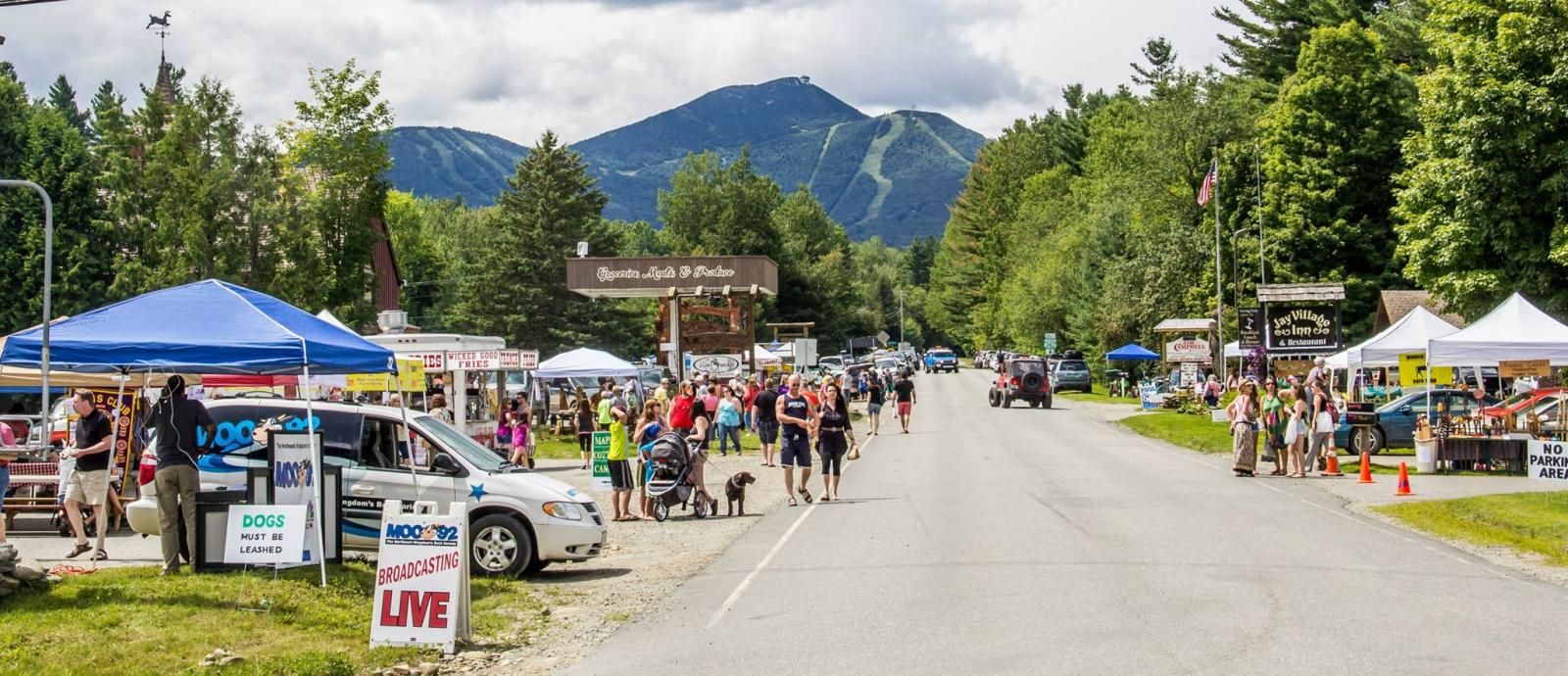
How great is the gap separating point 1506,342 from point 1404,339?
3.81 meters

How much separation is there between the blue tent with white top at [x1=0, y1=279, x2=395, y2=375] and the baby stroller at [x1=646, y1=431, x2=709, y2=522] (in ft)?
18.8

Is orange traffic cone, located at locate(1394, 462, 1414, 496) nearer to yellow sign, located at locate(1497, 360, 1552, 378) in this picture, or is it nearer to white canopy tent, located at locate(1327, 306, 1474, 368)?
white canopy tent, located at locate(1327, 306, 1474, 368)

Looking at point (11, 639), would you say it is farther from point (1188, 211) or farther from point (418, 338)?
point (1188, 211)

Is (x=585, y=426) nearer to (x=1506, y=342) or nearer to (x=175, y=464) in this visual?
(x=1506, y=342)

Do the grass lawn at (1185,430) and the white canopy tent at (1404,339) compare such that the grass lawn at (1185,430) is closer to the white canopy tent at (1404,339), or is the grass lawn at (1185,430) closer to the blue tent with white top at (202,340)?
the white canopy tent at (1404,339)

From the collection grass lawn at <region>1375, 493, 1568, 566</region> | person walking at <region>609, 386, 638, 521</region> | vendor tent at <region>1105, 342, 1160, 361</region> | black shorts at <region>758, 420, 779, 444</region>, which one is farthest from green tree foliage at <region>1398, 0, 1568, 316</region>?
vendor tent at <region>1105, 342, 1160, 361</region>

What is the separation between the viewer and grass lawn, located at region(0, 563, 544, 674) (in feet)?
29.7

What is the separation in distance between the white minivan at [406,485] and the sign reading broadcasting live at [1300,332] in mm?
36181

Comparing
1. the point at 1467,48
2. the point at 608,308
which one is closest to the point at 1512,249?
the point at 1467,48

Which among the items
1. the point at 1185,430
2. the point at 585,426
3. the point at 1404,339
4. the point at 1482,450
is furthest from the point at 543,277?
the point at 1482,450

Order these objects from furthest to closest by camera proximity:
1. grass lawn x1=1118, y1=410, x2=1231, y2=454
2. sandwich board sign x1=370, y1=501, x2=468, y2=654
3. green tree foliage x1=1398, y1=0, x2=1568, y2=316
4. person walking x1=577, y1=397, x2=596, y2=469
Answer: green tree foliage x1=1398, y1=0, x2=1568, y2=316 → grass lawn x1=1118, y1=410, x2=1231, y2=454 → person walking x1=577, y1=397, x2=596, y2=469 → sandwich board sign x1=370, y1=501, x2=468, y2=654

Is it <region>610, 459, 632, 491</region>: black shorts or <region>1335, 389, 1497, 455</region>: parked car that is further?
<region>1335, 389, 1497, 455</region>: parked car

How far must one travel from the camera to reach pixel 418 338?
→ 26906 mm

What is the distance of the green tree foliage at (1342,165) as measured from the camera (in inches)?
2188
